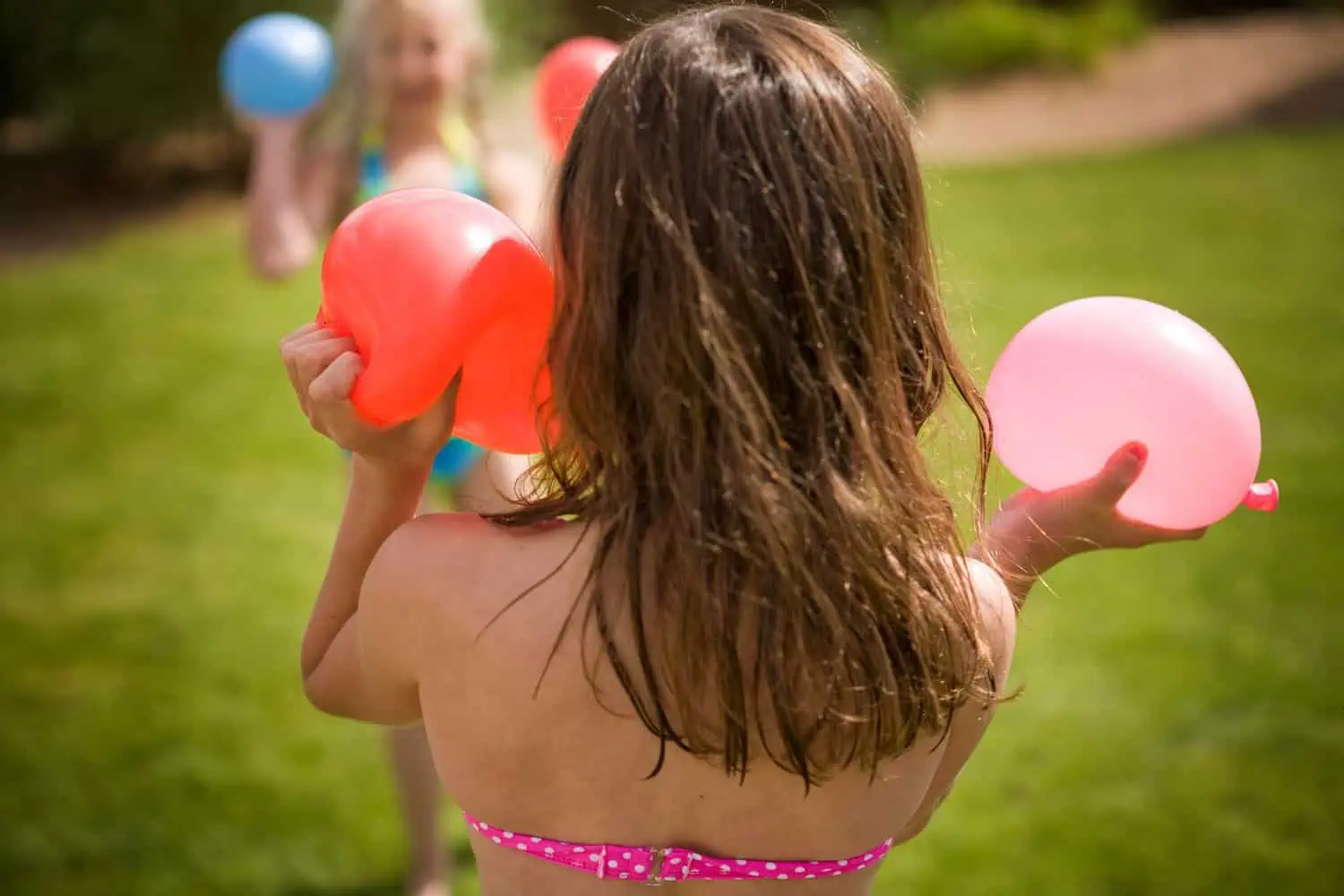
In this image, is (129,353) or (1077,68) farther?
(1077,68)

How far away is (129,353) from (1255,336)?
18.2 ft

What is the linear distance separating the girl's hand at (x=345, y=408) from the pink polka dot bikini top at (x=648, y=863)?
15.4 inches

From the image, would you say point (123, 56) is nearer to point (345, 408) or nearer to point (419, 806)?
point (419, 806)

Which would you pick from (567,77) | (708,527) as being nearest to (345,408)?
(708,527)

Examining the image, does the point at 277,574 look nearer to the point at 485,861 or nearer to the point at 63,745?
the point at 63,745

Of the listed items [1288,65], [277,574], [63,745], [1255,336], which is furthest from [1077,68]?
[63,745]

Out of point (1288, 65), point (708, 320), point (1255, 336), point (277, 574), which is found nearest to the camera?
point (708, 320)

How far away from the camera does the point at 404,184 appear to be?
126 inches

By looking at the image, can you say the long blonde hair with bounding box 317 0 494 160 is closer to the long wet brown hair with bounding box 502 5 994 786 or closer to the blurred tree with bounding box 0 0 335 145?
the long wet brown hair with bounding box 502 5 994 786

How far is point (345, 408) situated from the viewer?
128 centimetres

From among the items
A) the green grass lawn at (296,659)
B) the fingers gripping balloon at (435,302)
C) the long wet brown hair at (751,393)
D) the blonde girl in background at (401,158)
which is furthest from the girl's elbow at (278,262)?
the long wet brown hair at (751,393)

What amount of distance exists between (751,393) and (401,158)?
7.55 feet

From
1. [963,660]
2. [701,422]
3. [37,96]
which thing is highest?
[701,422]

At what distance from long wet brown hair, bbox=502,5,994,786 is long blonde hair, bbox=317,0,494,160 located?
224cm
